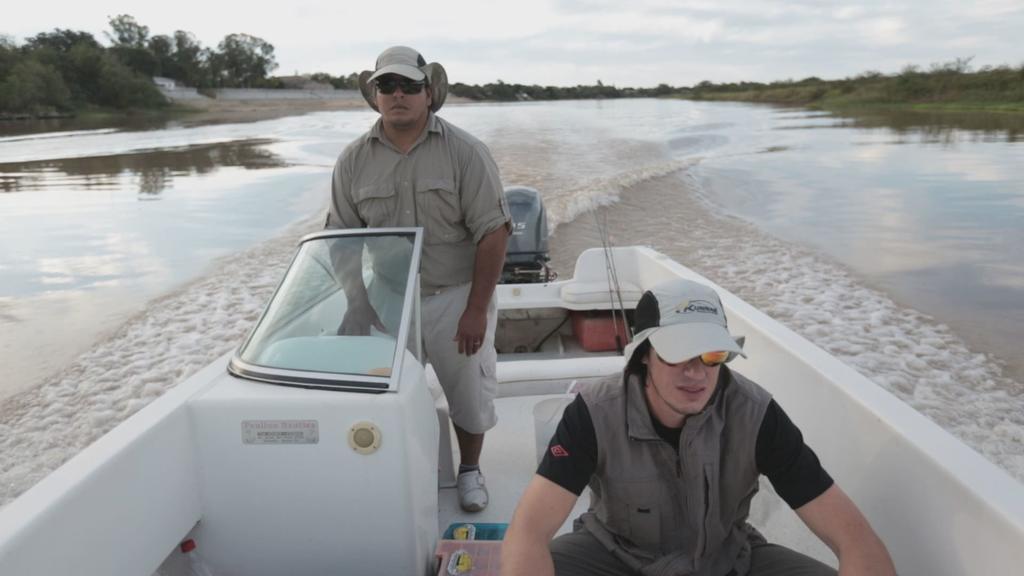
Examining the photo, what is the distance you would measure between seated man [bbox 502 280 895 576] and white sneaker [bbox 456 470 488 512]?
80 centimetres

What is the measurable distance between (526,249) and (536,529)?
11.2ft

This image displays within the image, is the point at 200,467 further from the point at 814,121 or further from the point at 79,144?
the point at 814,121

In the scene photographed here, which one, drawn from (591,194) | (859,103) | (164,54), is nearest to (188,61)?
(164,54)

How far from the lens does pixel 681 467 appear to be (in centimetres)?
156

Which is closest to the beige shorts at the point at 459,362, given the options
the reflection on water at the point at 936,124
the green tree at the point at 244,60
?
the reflection on water at the point at 936,124

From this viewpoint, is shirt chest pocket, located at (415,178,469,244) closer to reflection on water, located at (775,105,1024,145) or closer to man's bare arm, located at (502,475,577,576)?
man's bare arm, located at (502,475,577,576)

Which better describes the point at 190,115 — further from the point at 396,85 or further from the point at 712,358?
the point at 712,358

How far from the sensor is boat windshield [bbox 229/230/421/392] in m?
1.80

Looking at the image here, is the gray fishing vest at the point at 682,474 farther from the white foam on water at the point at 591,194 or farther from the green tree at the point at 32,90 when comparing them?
the green tree at the point at 32,90

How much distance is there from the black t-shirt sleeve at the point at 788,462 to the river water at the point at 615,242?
287cm

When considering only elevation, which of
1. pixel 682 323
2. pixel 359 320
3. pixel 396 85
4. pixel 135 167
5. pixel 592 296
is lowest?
pixel 135 167

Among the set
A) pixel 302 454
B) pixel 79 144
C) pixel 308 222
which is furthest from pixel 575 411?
pixel 79 144

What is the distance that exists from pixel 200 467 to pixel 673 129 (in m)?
24.9

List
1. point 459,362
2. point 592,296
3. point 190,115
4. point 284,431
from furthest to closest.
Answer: point 190,115 < point 592,296 < point 459,362 < point 284,431
